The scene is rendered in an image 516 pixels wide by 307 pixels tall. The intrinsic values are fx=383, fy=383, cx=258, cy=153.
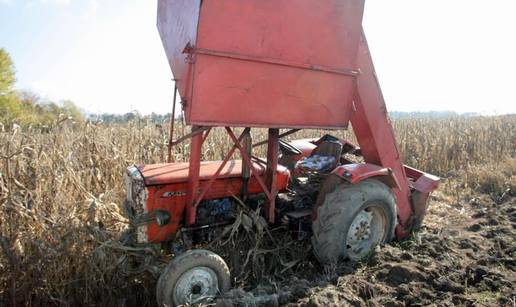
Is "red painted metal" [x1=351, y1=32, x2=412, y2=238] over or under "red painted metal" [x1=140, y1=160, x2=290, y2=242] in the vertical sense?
over

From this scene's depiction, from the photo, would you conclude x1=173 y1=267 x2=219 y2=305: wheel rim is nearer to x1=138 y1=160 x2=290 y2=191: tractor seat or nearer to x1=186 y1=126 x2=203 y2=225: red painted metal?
x1=186 y1=126 x2=203 y2=225: red painted metal

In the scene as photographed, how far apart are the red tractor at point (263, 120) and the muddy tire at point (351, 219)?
10 mm

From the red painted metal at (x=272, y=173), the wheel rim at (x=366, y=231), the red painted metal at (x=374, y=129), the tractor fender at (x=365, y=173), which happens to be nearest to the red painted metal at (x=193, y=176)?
the red painted metal at (x=272, y=173)

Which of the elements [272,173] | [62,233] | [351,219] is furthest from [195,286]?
[351,219]

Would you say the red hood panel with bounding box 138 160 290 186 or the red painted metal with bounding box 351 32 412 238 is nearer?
the red hood panel with bounding box 138 160 290 186

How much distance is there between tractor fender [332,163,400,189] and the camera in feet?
11.9

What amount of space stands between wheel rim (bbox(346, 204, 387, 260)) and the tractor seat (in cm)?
83

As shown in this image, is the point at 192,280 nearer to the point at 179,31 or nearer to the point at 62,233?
the point at 62,233

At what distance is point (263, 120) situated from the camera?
10.6ft

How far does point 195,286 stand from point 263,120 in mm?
1441

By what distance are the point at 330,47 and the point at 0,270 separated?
3.46 metres

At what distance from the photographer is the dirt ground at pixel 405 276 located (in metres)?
3.01

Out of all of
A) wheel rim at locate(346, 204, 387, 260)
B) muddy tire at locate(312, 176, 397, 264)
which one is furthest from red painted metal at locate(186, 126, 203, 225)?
wheel rim at locate(346, 204, 387, 260)

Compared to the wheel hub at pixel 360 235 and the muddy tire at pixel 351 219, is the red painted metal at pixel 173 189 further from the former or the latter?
the wheel hub at pixel 360 235
